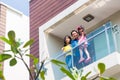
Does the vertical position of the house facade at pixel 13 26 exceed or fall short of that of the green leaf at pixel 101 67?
it exceeds it

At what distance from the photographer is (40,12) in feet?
32.1

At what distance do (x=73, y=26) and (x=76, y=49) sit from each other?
141cm

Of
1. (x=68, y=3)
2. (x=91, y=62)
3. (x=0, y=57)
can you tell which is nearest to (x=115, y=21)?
(x=68, y=3)

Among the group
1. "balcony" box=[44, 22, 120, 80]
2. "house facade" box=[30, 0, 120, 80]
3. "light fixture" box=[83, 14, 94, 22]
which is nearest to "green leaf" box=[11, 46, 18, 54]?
"balcony" box=[44, 22, 120, 80]

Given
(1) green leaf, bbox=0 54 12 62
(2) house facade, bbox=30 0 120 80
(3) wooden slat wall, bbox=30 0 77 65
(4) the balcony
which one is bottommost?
(1) green leaf, bbox=0 54 12 62

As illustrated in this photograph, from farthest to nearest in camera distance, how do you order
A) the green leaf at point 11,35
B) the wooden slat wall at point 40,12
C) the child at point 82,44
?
1. the wooden slat wall at point 40,12
2. the child at point 82,44
3. the green leaf at point 11,35

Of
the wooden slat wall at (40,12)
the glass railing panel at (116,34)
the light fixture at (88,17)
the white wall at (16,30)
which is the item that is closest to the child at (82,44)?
the glass railing panel at (116,34)

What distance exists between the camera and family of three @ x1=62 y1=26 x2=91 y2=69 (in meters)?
7.56

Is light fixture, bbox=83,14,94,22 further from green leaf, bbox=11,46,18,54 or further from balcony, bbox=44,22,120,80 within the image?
green leaf, bbox=11,46,18,54

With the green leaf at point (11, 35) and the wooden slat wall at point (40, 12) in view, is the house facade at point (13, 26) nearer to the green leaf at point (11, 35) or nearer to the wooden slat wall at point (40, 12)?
the wooden slat wall at point (40, 12)

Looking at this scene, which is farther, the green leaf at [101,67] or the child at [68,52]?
the child at [68,52]

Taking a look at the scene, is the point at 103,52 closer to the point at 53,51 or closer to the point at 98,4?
the point at 98,4

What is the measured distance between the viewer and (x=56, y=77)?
8125mm

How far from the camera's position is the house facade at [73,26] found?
23.8ft
